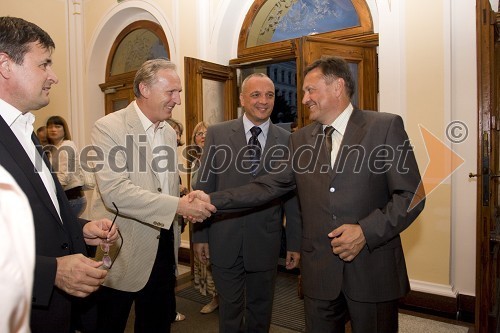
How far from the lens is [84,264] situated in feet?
3.97

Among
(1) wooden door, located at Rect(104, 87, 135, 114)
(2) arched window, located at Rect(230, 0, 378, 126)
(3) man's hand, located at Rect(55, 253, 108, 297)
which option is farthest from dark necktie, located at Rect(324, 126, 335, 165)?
(1) wooden door, located at Rect(104, 87, 135, 114)

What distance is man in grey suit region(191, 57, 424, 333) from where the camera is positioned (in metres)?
1.78

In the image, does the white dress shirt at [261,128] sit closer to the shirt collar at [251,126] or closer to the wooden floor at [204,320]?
the shirt collar at [251,126]

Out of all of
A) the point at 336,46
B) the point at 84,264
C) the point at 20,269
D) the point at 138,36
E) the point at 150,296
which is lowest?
the point at 150,296

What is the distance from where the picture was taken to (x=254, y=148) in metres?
2.59

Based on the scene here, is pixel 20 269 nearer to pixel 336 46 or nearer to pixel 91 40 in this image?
pixel 336 46

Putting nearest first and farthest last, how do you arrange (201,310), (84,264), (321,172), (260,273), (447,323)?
(84,264), (321,172), (260,273), (447,323), (201,310)

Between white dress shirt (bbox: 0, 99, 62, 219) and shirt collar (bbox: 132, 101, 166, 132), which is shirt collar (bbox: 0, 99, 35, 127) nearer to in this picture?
white dress shirt (bbox: 0, 99, 62, 219)

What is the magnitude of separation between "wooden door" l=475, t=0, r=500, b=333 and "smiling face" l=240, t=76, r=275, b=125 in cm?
130

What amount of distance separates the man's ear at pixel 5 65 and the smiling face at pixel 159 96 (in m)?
0.88

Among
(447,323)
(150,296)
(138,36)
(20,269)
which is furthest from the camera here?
(138,36)

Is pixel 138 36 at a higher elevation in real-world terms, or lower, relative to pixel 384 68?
higher

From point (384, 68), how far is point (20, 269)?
368cm

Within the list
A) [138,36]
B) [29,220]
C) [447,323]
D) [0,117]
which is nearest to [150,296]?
[0,117]
